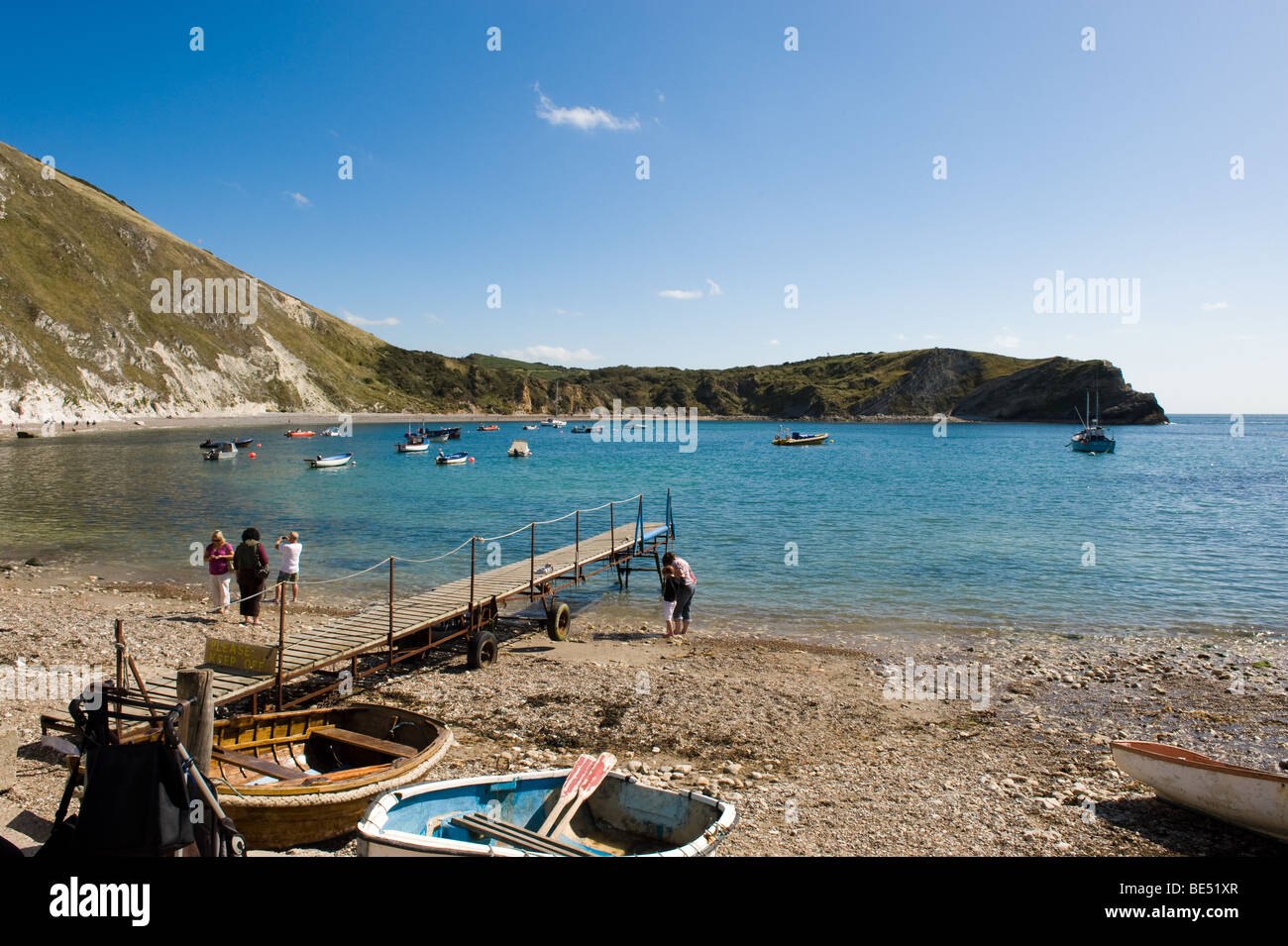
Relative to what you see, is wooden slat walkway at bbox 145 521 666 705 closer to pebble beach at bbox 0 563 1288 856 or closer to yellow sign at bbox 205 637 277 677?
yellow sign at bbox 205 637 277 677

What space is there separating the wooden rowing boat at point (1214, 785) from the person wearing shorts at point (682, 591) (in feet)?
33.5

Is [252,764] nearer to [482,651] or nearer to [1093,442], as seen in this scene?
[482,651]

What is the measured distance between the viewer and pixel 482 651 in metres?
16.2

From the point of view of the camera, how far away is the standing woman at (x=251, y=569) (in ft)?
58.4

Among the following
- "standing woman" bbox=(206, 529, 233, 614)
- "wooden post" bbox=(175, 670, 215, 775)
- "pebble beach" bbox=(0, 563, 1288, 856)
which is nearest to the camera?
"wooden post" bbox=(175, 670, 215, 775)

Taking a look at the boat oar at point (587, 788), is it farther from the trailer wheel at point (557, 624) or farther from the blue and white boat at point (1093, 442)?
the blue and white boat at point (1093, 442)

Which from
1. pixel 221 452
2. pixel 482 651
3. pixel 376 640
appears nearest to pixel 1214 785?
pixel 482 651

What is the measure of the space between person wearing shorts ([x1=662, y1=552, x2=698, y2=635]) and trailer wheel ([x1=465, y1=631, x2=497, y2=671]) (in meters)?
4.90

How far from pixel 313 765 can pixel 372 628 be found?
4.72 meters

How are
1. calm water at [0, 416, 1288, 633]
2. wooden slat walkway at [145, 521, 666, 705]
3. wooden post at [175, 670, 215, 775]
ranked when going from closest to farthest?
1. wooden post at [175, 670, 215, 775]
2. wooden slat walkway at [145, 521, 666, 705]
3. calm water at [0, 416, 1288, 633]

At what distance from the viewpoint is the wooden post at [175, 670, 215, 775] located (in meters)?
7.55

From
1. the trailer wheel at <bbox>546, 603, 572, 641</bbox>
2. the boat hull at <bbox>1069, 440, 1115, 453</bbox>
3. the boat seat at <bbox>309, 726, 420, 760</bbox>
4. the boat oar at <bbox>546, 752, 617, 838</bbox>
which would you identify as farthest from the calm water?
the boat hull at <bbox>1069, 440, 1115, 453</bbox>
